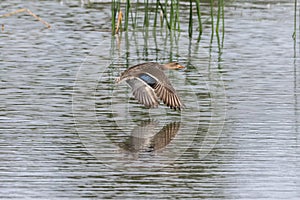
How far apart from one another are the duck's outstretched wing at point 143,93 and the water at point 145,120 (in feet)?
0.66

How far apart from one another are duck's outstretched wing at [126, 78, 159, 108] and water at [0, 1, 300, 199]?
200mm

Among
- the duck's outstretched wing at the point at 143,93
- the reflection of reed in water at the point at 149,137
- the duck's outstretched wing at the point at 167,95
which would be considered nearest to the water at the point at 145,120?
the reflection of reed in water at the point at 149,137

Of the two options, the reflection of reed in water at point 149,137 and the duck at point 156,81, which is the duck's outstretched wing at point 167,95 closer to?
the duck at point 156,81

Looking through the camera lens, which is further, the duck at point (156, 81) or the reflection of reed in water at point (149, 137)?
the duck at point (156, 81)

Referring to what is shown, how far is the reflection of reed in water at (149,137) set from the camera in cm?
1028

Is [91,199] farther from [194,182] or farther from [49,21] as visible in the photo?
[49,21]

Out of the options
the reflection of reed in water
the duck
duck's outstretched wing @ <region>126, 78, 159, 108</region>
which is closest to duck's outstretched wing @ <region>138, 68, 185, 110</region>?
the duck

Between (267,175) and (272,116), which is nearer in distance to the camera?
(267,175)

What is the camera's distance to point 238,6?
24.6 m

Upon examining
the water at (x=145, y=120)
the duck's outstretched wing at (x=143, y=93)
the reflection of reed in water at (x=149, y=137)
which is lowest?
the reflection of reed in water at (x=149, y=137)

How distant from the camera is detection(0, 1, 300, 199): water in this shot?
8750 mm

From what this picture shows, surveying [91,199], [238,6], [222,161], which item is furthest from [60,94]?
[238,6]

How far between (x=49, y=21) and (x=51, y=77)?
23.7ft

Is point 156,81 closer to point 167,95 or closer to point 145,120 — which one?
point 167,95
